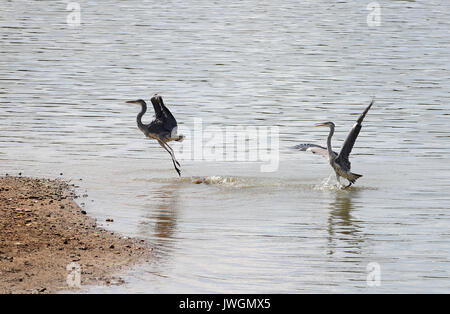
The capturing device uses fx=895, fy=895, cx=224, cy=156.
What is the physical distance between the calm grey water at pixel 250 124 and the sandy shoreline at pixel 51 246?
1.18 feet

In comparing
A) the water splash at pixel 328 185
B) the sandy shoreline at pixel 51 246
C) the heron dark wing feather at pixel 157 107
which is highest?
the heron dark wing feather at pixel 157 107

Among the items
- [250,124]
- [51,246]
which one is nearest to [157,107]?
[250,124]

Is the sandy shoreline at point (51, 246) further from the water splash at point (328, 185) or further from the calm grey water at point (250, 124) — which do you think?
the water splash at point (328, 185)

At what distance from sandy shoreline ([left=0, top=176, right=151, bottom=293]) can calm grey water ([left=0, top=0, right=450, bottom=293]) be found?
36 cm

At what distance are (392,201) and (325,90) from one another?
1287 centimetres

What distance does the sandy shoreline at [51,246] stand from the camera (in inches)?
406

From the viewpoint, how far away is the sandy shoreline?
33.8 ft

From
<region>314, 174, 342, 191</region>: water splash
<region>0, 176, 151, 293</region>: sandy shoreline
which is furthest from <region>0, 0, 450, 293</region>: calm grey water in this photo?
<region>0, 176, 151, 293</region>: sandy shoreline

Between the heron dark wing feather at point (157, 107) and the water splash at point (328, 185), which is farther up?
the heron dark wing feather at point (157, 107)

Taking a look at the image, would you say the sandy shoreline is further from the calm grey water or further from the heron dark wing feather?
the heron dark wing feather

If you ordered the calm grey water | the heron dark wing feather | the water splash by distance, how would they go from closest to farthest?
1. the calm grey water
2. the water splash
3. the heron dark wing feather

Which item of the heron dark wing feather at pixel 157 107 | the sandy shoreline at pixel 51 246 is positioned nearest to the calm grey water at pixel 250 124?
the sandy shoreline at pixel 51 246

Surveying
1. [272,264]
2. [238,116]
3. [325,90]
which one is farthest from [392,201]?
[325,90]
